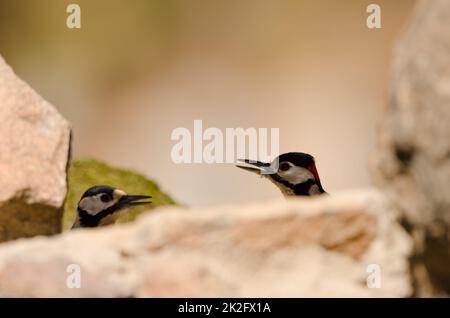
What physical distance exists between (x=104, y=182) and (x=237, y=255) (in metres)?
2.68

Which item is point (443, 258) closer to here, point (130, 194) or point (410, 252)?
point (410, 252)

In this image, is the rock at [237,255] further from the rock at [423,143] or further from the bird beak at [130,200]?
the bird beak at [130,200]

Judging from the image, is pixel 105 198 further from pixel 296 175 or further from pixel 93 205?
pixel 296 175

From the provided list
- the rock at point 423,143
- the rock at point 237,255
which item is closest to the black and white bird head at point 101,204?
the rock at point 237,255

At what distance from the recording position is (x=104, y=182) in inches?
195

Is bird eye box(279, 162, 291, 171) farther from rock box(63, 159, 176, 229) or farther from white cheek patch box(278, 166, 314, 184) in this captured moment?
rock box(63, 159, 176, 229)

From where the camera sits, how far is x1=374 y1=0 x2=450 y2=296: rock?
7.34 feet

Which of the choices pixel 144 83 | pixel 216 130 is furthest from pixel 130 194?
pixel 144 83

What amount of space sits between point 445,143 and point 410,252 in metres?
0.28

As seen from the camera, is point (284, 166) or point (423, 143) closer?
point (423, 143)

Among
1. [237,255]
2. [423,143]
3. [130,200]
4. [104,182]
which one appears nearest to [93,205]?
[130,200]

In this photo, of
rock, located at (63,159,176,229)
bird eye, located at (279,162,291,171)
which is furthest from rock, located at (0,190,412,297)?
bird eye, located at (279,162,291,171)

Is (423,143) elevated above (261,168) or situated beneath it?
elevated above

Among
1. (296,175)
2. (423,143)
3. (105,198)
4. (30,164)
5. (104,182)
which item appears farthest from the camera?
(104,182)
